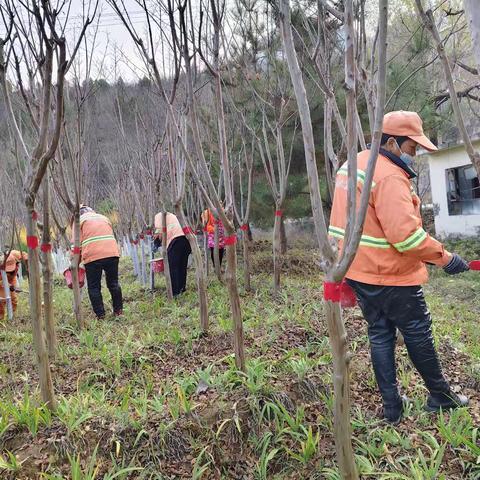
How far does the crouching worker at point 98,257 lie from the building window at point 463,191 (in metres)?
9.11

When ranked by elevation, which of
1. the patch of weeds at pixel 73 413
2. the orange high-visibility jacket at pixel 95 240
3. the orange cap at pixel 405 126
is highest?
the orange cap at pixel 405 126

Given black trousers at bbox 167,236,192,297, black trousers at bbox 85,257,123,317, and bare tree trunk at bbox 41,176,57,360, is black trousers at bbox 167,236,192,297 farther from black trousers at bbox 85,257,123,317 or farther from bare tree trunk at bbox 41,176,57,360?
bare tree trunk at bbox 41,176,57,360

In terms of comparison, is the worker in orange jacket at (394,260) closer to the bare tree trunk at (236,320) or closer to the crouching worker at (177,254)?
the bare tree trunk at (236,320)

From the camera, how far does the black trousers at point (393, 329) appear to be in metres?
2.53

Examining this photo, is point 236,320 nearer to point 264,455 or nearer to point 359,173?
point 264,455

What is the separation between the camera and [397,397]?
8.75 feet

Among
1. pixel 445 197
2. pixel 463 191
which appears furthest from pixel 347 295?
pixel 445 197

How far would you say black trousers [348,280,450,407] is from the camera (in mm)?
2525

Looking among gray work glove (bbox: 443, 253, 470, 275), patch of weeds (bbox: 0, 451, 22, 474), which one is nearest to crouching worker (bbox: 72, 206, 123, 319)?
patch of weeds (bbox: 0, 451, 22, 474)

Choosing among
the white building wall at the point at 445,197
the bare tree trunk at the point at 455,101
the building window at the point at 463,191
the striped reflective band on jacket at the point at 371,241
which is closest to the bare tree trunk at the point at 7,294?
the striped reflective band on jacket at the point at 371,241

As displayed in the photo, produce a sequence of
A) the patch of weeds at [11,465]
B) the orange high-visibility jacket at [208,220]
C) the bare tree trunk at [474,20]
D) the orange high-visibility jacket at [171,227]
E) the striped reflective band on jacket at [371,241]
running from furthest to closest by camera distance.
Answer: the orange high-visibility jacket at [208,220]
the orange high-visibility jacket at [171,227]
the striped reflective band on jacket at [371,241]
the patch of weeds at [11,465]
the bare tree trunk at [474,20]

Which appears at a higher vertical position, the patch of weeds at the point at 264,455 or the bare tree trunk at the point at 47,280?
the bare tree trunk at the point at 47,280

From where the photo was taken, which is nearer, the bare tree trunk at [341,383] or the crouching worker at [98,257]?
the bare tree trunk at [341,383]

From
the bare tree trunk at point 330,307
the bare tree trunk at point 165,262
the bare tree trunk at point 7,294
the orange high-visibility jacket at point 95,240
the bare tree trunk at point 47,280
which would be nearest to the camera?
the bare tree trunk at point 330,307
